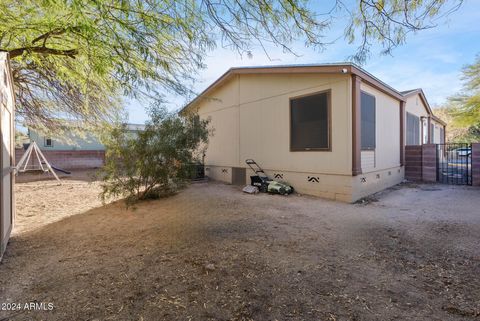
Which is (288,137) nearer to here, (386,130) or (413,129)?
(386,130)

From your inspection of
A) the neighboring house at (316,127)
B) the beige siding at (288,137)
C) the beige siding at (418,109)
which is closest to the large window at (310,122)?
the neighboring house at (316,127)

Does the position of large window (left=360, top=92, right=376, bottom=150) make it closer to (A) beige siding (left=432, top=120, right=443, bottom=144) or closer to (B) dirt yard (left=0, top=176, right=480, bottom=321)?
(B) dirt yard (left=0, top=176, right=480, bottom=321)

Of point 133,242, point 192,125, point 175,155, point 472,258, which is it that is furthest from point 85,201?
point 472,258

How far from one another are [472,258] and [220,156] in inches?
327

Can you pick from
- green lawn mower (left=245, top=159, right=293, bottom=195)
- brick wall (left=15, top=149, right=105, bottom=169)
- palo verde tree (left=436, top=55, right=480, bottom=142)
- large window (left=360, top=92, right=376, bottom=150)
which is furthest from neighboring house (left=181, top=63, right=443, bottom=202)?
brick wall (left=15, top=149, right=105, bottom=169)

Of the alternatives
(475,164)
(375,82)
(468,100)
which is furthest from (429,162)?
(468,100)

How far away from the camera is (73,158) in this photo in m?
16.9

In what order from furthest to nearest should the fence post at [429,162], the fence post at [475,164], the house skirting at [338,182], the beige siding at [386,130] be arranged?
the fence post at [429,162] → the fence post at [475,164] → the beige siding at [386,130] → the house skirting at [338,182]

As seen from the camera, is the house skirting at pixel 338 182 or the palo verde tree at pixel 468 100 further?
the palo verde tree at pixel 468 100

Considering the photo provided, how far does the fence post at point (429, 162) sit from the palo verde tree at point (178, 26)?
8117 mm

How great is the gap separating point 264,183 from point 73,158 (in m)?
14.6

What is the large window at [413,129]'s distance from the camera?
34.4 feet

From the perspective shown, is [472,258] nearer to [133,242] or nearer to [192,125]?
[133,242]

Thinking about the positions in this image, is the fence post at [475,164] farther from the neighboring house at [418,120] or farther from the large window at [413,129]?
the large window at [413,129]
